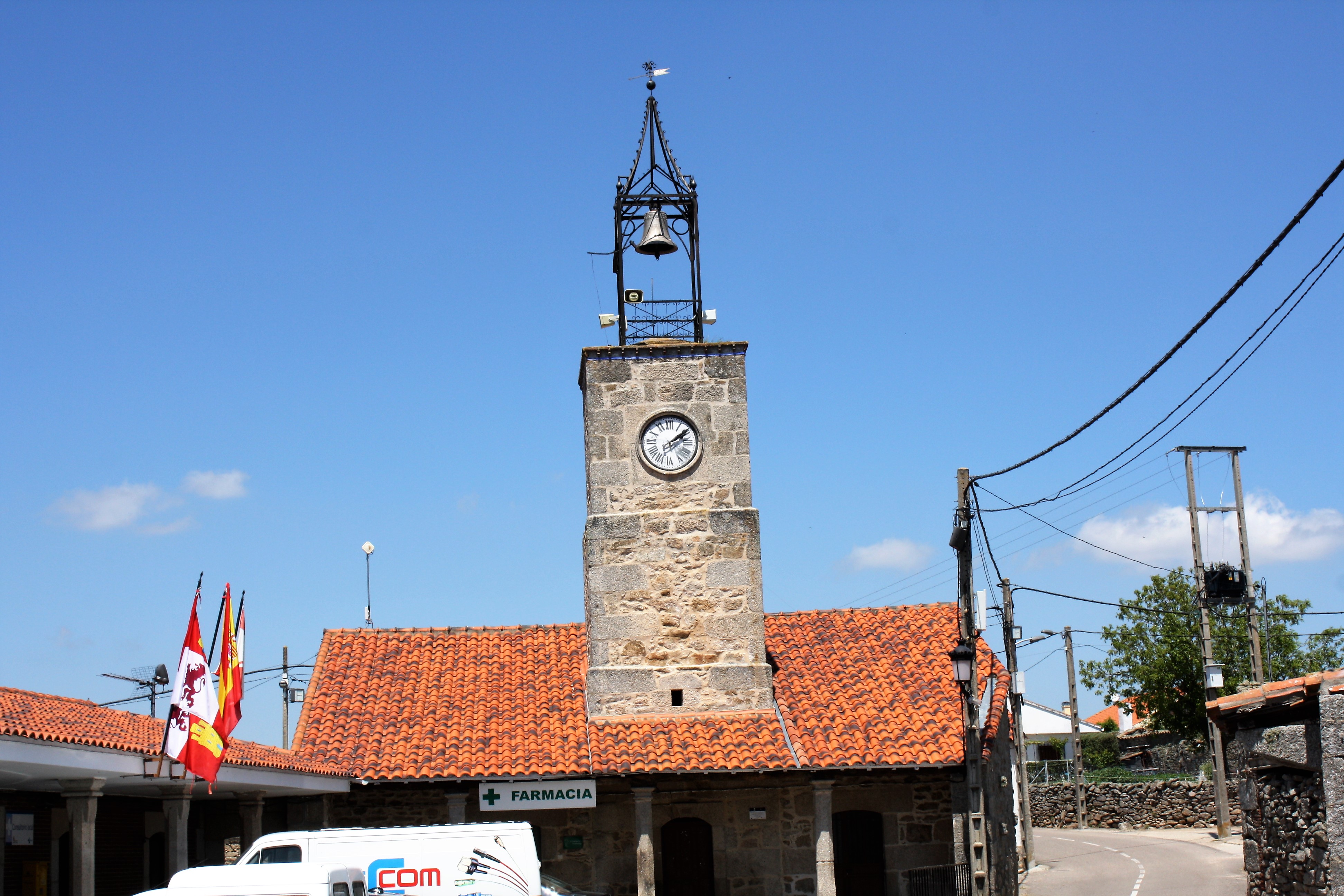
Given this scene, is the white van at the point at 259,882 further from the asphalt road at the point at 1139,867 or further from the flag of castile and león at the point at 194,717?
the asphalt road at the point at 1139,867

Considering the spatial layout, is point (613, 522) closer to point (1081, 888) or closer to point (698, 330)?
point (698, 330)

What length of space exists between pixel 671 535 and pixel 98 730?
31.3 ft

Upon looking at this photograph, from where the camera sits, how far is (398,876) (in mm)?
13938

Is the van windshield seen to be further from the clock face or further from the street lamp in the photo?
the clock face

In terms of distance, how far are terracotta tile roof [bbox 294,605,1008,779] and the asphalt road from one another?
3.43 meters

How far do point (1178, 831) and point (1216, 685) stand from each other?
947cm

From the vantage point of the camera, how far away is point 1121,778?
36625 mm

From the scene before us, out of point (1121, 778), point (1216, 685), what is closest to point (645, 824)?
point (1216, 685)

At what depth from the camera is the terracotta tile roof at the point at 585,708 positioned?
1881 centimetres

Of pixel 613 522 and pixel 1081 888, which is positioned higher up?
pixel 613 522

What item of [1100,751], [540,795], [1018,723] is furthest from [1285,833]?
[1100,751]

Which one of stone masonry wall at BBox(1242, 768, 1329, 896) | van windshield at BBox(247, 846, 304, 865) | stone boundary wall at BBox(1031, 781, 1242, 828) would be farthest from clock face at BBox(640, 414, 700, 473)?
stone boundary wall at BBox(1031, 781, 1242, 828)

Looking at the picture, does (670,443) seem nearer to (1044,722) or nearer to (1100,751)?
(1100,751)

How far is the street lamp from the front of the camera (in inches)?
650
